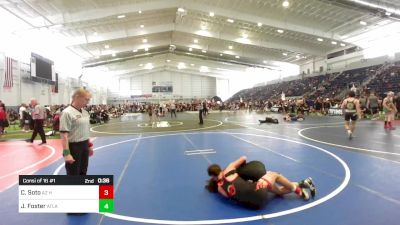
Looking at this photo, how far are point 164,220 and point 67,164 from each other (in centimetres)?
159

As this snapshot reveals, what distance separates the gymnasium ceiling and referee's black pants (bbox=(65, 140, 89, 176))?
18.4 meters

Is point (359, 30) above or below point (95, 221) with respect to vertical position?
above

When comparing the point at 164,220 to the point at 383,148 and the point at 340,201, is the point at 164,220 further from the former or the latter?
the point at 383,148

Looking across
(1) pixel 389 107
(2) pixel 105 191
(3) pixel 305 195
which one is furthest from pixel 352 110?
(2) pixel 105 191

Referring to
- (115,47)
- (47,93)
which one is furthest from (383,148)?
(115,47)

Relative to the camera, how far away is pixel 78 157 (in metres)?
4.12

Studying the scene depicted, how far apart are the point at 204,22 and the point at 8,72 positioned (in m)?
18.2

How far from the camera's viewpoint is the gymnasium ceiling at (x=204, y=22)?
21.3 m

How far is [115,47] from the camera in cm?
3550

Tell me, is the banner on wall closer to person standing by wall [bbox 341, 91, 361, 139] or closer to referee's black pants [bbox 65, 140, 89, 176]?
referee's black pants [bbox 65, 140, 89, 176]

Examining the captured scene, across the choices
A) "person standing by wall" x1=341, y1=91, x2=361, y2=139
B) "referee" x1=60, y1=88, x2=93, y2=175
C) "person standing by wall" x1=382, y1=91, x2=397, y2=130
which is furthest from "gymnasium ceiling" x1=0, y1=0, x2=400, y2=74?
"referee" x1=60, y1=88, x2=93, y2=175

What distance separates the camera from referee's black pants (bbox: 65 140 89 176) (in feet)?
13.2

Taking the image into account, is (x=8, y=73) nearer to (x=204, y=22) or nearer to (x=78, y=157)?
(x=204, y=22)

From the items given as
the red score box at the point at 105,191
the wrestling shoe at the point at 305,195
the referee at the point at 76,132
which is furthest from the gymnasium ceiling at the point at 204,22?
the red score box at the point at 105,191
